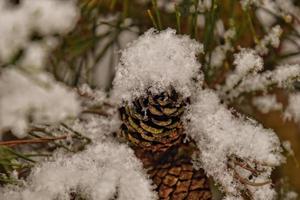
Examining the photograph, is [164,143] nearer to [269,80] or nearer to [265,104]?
[269,80]

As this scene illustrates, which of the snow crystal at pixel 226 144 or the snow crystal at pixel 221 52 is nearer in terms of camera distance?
the snow crystal at pixel 226 144

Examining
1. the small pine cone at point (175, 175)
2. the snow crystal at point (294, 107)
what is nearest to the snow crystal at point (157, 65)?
→ the small pine cone at point (175, 175)

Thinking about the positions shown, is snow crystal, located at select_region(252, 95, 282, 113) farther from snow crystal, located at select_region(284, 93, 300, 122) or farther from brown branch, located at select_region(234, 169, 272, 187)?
brown branch, located at select_region(234, 169, 272, 187)

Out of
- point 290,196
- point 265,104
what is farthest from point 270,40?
point 290,196

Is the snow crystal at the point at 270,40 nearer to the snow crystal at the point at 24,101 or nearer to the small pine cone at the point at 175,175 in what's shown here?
the small pine cone at the point at 175,175

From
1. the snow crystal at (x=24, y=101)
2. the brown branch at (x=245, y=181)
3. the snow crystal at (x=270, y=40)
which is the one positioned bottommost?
the brown branch at (x=245, y=181)
